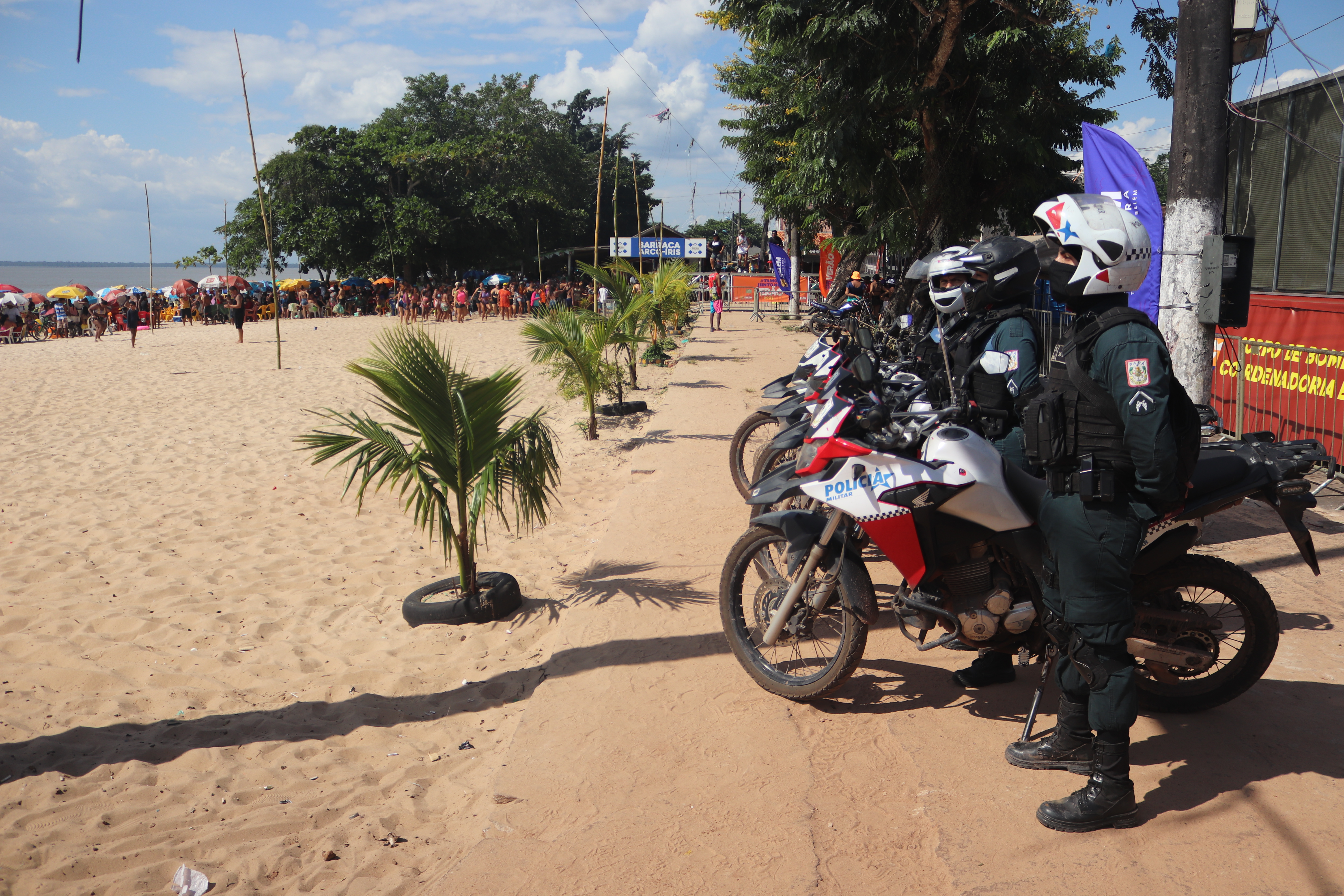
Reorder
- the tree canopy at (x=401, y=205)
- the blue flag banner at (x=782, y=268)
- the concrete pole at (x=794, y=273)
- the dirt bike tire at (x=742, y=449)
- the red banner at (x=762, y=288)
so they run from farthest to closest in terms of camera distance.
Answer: the tree canopy at (x=401, y=205) → the blue flag banner at (x=782, y=268) → the red banner at (x=762, y=288) → the concrete pole at (x=794, y=273) → the dirt bike tire at (x=742, y=449)

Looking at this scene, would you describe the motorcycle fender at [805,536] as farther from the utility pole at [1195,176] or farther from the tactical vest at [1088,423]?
the utility pole at [1195,176]

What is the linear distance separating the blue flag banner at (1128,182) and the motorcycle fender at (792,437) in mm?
4300

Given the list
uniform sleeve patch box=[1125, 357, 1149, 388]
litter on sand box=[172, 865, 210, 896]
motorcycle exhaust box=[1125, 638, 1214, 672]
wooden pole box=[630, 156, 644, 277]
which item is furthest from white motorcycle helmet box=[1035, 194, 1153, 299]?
wooden pole box=[630, 156, 644, 277]

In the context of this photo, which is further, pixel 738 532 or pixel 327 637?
pixel 738 532

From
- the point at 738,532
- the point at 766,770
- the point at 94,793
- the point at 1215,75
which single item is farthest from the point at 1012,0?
the point at 94,793

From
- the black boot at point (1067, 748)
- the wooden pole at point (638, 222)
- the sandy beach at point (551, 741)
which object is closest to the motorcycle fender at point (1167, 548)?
the black boot at point (1067, 748)

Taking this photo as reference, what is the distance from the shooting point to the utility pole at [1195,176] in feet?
15.9

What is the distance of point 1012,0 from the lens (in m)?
11.4

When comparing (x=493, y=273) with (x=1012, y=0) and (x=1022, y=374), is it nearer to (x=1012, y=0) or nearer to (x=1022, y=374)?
(x=1012, y=0)

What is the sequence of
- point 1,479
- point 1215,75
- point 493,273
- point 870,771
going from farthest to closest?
1. point 493,273
2. point 1,479
3. point 1215,75
4. point 870,771

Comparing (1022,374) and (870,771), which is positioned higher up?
(1022,374)

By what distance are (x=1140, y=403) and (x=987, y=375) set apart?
1538 millimetres

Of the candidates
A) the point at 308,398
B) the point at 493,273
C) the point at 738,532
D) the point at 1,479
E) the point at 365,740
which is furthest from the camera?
the point at 493,273

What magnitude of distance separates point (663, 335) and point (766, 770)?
15176 millimetres
